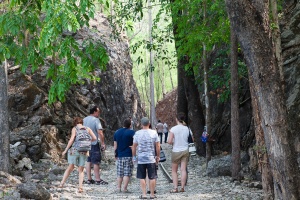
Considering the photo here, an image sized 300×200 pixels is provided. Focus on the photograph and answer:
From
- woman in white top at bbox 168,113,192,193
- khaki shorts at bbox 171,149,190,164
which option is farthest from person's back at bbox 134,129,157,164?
khaki shorts at bbox 171,149,190,164

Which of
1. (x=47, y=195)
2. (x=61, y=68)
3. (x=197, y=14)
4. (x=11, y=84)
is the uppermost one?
(x=197, y=14)

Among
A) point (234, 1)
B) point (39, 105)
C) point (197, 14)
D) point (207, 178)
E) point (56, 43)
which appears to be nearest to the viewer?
point (234, 1)

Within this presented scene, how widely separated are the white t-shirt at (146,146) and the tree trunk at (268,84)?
4.56 meters

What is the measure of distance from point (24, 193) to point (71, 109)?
13307mm

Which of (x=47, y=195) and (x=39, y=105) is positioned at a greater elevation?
(x=39, y=105)

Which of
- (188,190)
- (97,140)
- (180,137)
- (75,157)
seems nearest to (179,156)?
(180,137)

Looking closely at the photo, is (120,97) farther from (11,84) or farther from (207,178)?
(207,178)

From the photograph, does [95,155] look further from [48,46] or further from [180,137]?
[48,46]

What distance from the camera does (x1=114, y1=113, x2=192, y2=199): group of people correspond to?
1070 cm

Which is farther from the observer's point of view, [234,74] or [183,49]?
[183,49]

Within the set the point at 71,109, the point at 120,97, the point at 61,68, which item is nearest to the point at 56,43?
the point at 61,68

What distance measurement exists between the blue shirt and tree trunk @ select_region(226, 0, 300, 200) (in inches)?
226

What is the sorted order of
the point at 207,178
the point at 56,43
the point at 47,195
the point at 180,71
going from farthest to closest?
the point at 180,71 → the point at 207,178 → the point at 47,195 → the point at 56,43

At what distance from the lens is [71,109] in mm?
22703
